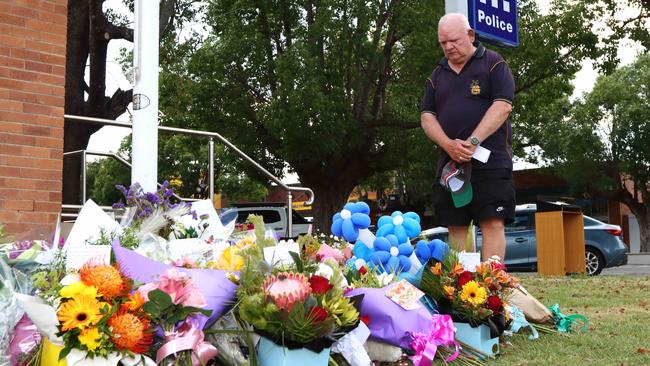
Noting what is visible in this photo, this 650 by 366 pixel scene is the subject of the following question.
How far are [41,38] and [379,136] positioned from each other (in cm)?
1757

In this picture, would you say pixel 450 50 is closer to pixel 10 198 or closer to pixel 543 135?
pixel 10 198

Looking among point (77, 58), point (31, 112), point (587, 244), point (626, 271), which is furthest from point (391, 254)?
point (626, 271)

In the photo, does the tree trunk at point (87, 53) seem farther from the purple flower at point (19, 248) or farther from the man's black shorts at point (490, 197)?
the purple flower at point (19, 248)

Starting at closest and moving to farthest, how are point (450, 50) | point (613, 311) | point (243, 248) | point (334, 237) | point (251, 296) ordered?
point (251, 296)
point (243, 248)
point (334, 237)
point (450, 50)
point (613, 311)

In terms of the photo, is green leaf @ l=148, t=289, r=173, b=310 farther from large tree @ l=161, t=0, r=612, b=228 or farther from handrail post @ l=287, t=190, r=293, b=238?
large tree @ l=161, t=0, r=612, b=228

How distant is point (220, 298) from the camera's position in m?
2.63

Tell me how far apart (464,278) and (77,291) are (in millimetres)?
2016

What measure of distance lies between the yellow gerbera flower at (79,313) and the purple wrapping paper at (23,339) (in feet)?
0.81

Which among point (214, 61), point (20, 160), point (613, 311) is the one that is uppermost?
point (214, 61)

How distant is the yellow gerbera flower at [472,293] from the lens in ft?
11.5

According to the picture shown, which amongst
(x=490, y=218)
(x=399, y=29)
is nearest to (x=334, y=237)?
(x=490, y=218)

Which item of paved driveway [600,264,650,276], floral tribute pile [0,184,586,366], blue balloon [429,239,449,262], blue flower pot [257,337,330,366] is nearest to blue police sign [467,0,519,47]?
blue balloon [429,239,449,262]

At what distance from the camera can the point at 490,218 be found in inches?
164

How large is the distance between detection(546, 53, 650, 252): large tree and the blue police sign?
90.0ft
